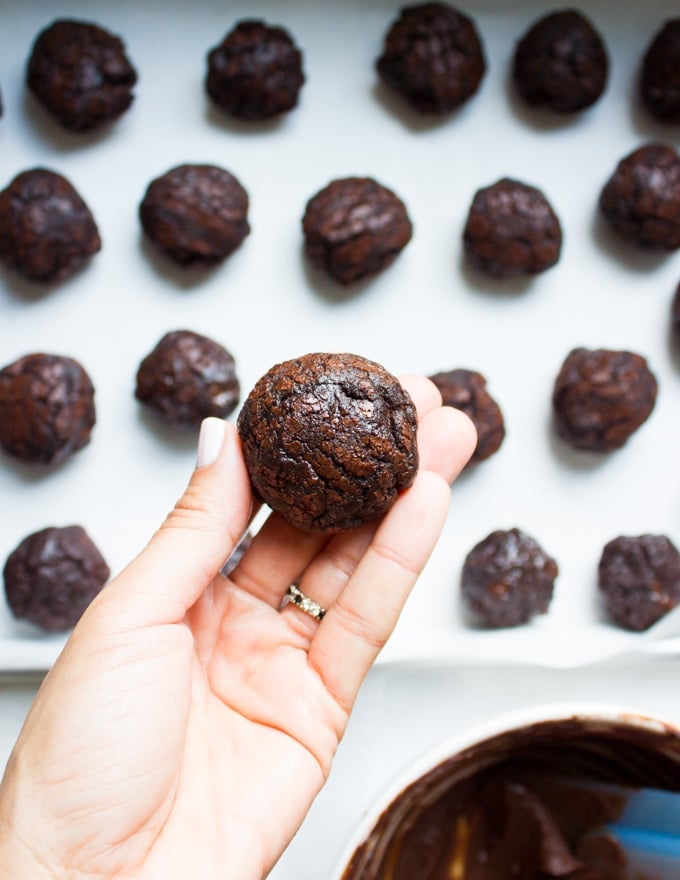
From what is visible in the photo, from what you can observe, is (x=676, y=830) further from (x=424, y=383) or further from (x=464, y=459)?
(x=424, y=383)

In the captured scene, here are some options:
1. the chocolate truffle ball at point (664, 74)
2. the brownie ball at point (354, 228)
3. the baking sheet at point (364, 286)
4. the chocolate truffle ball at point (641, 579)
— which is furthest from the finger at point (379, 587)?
the chocolate truffle ball at point (664, 74)

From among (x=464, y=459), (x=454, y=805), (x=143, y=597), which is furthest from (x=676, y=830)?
(x=143, y=597)

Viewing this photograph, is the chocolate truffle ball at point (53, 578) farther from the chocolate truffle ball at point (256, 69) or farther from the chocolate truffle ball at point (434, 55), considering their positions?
the chocolate truffle ball at point (434, 55)

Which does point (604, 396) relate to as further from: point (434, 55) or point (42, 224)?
point (42, 224)

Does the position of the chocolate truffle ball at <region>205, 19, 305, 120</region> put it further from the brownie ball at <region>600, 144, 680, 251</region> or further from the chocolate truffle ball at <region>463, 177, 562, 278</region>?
the brownie ball at <region>600, 144, 680, 251</region>

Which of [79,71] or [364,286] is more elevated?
[79,71]

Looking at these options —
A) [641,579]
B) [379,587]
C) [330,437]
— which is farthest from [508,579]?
[330,437]
